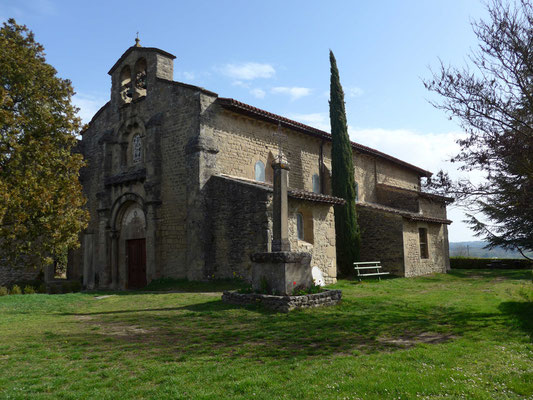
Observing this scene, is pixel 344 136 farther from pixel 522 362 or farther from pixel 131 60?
pixel 522 362

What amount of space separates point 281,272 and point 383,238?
1129 centimetres

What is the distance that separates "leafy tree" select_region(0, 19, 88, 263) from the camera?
14.0 metres

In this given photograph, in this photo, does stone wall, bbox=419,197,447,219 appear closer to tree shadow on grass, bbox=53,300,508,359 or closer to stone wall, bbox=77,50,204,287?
stone wall, bbox=77,50,204,287

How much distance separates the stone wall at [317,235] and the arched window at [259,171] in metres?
3.31

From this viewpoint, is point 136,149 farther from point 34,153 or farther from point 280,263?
point 280,263

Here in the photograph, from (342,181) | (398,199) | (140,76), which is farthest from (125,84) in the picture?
(398,199)

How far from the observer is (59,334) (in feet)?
25.3

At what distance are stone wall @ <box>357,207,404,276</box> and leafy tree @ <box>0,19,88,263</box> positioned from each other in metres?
13.8

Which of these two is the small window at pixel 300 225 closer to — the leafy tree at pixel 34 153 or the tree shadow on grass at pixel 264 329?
the tree shadow on grass at pixel 264 329

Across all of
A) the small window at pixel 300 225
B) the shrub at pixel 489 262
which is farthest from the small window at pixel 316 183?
the shrub at pixel 489 262

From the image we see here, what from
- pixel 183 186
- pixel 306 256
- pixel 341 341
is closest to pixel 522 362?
pixel 341 341

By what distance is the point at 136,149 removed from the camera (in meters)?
19.5

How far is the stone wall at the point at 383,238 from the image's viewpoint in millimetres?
19453

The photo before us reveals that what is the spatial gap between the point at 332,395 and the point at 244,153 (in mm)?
14542
